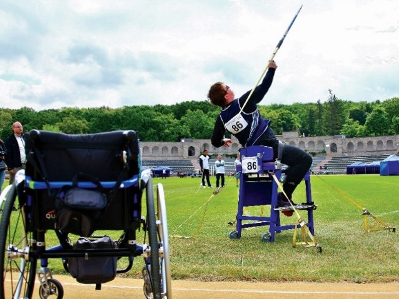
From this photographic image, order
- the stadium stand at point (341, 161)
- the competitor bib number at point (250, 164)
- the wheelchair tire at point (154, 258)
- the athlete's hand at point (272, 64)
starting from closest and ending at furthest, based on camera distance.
→ the wheelchair tire at point (154, 258) → the athlete's hand at point (272, 64) → the competitor bib number at point (250, 164) → the stadium stand at point (341, 161)

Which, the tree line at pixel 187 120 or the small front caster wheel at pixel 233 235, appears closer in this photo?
the small front caster wheel at pixel 233 235

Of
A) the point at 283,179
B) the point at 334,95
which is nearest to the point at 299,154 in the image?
the point at 283,179

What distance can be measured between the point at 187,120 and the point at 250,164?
123 meters

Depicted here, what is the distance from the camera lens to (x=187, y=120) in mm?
A: 130125

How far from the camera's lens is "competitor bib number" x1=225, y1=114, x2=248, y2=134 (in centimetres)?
732

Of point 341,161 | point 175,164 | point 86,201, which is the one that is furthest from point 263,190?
point 175,164

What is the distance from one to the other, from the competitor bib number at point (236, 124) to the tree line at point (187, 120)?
4125 inches

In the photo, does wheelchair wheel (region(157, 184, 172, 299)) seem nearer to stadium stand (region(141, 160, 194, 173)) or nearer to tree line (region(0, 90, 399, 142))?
stadium stand (region(141, 160, 194, 173))

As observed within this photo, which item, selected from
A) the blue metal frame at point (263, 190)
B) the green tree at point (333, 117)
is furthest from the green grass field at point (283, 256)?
the green tree at point (333, 117)

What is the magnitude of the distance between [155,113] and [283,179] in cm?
12458

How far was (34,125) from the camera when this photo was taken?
12575cm

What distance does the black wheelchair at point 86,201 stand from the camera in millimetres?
3506

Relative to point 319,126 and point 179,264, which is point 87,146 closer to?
point 179,264

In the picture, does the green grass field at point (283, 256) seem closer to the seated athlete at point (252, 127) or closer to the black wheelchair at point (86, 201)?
the seated athlete at point (252, 127)
